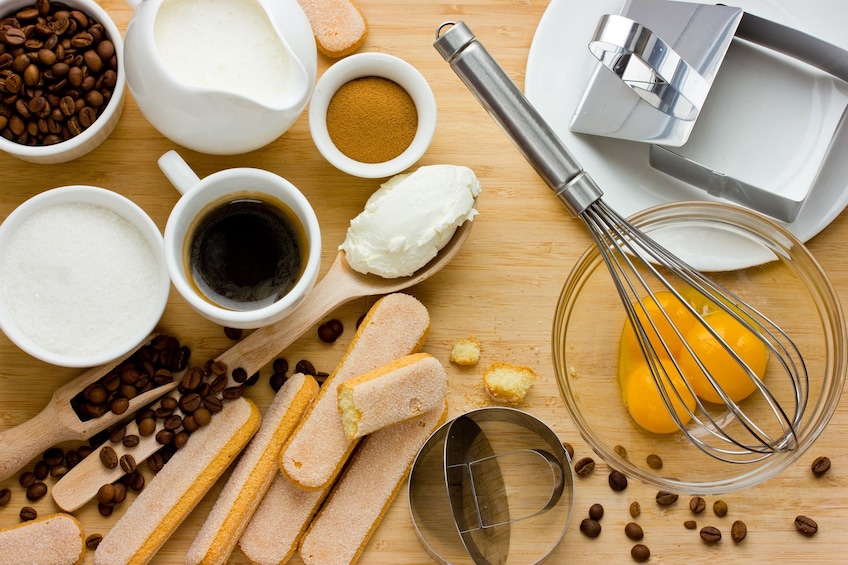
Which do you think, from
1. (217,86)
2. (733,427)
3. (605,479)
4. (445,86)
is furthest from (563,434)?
(217,86)

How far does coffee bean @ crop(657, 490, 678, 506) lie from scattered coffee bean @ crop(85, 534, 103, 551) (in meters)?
0.82

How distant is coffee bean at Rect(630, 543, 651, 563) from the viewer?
108 cm

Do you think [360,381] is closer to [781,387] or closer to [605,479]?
[605,479]

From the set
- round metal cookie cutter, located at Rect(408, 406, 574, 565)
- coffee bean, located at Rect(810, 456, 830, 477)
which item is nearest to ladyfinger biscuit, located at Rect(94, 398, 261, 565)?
round metal cookie cutter, located at Rect(408, 406, 574, 565)

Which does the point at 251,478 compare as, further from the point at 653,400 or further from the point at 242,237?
the point at 653,400

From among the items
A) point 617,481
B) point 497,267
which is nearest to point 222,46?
point 497,267

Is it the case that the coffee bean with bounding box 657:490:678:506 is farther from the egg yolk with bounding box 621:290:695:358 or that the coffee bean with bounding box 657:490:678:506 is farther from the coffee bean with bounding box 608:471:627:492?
the egg yolk with bounding box 621:290:695:358

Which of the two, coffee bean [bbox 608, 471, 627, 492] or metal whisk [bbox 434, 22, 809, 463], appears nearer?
metal whisk [bbox 434, 22, 809, 463]

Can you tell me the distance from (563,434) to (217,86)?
691 millimetres

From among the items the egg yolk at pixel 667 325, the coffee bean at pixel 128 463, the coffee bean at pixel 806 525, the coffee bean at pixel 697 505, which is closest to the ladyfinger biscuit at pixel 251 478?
the coffee bean at pixel 128 463

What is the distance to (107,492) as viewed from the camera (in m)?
1.04

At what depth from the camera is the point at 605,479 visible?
110 cm

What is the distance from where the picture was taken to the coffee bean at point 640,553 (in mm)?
1079

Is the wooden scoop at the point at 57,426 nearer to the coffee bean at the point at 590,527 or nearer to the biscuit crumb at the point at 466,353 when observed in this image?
the biscuit crumb at the point at 466,353
